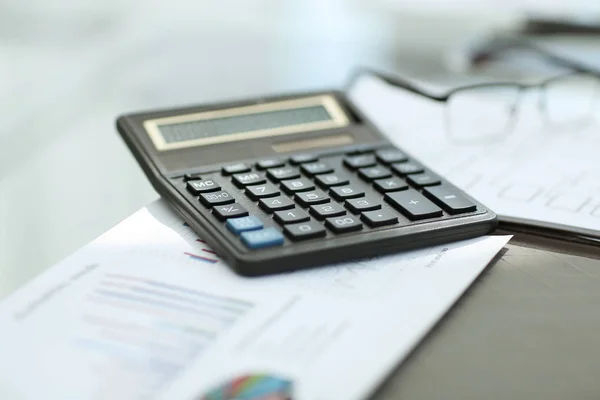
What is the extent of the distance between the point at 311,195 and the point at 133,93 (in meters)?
0.40

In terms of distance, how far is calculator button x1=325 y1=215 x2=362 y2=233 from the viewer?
414 millimetres

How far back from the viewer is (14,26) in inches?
34.9

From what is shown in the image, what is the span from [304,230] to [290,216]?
0.02 m

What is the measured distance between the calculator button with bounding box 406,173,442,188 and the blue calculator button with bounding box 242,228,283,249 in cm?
11

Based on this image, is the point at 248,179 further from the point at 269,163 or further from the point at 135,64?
the point at 135,64

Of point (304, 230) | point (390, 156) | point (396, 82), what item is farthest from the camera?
point (396, 82)

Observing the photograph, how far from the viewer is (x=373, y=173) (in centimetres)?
49

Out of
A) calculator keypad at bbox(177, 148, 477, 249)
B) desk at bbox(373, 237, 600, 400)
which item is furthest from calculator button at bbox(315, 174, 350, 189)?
desk at bbox(373, 237, 600, 400)

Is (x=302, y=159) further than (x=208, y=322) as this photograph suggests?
Yes

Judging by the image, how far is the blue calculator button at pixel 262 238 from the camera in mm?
394

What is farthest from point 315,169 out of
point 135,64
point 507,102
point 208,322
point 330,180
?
point 135,64

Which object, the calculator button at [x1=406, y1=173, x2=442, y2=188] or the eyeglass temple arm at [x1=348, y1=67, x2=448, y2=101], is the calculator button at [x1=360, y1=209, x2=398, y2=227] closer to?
the calculator button at [x1=406, y1=173, x2=442, y2=188]

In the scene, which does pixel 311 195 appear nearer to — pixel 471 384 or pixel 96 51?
pixel 471 384

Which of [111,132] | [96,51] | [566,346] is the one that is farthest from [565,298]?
[96,51]
